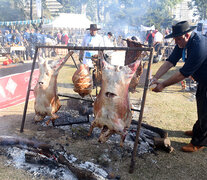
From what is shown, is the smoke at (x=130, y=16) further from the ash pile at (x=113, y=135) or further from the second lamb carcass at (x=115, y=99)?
the second lamb carcass at (x=115, y=99)

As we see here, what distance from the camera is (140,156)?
3.69m

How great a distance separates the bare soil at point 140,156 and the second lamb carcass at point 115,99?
2.26 feet

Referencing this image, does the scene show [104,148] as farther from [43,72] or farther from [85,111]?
[43,72]

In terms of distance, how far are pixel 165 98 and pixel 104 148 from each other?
424cm

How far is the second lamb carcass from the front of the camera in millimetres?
3172

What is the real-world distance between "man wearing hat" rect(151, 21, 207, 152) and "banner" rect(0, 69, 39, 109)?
466 cm

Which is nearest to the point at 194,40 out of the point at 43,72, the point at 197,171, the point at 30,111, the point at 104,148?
the point at 197,171

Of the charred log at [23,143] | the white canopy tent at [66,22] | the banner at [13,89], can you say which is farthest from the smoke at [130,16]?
the charred log at [23,143]

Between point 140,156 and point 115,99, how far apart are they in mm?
1322

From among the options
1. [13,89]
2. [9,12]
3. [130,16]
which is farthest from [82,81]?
[130,16]

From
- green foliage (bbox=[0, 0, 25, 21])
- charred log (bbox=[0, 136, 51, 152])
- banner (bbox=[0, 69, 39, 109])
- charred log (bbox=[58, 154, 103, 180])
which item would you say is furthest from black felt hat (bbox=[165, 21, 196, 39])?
green foliage (bbox=[0, 0, 25, 21])

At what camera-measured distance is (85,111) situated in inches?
202

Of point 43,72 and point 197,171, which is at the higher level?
point 43,72

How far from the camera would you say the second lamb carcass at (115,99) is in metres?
3.17
